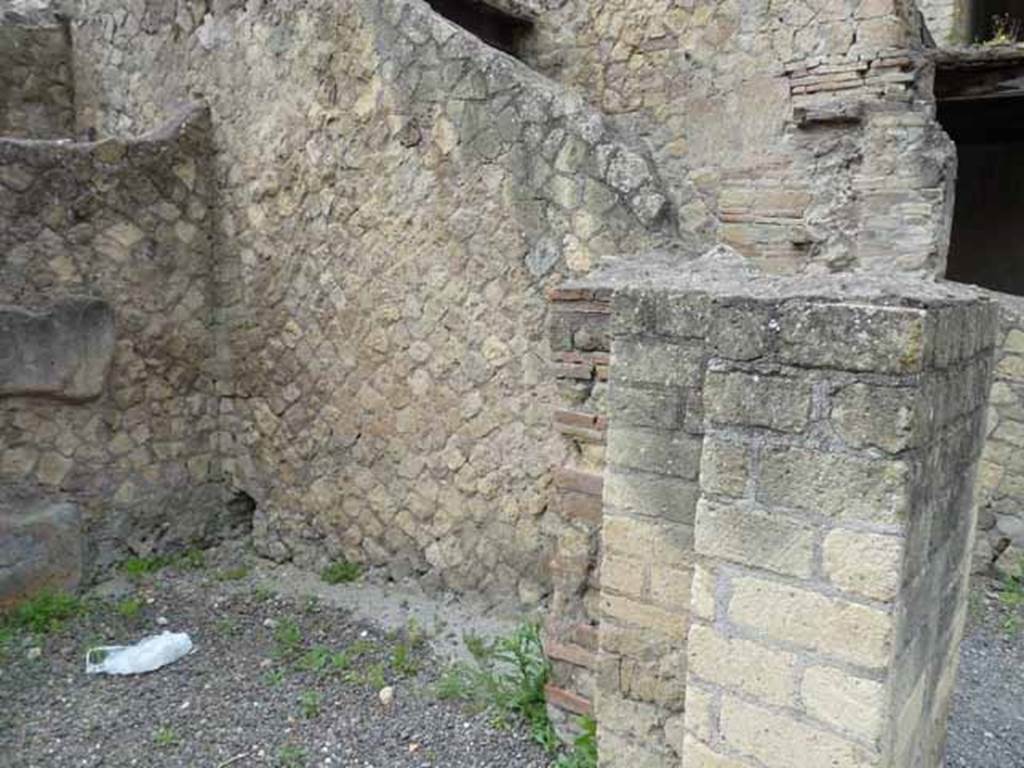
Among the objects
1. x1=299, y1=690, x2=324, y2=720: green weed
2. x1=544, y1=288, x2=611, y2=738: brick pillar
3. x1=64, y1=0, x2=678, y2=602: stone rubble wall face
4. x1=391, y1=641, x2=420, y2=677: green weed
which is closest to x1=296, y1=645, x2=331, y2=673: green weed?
x1=299, y1=690, x2=324, y2=720: green weed

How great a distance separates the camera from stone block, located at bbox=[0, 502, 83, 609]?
4.10 metres

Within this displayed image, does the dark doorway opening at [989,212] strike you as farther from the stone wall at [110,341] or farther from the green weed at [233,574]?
the green weed at [233,574]

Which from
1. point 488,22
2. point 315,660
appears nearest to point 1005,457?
point 315,660

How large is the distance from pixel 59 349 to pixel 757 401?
12.5 ft

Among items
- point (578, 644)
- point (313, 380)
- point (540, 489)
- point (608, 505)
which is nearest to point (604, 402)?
point (608, 505)

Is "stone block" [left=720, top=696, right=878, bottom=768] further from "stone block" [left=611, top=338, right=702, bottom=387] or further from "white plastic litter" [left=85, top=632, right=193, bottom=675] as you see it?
"white plastic litter" [left=85, top=632, right=193, bottom=675]

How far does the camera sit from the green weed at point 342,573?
4.48m

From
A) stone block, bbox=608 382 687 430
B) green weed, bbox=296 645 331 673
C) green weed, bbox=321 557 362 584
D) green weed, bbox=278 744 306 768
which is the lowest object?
green weed, bbox=278 744 306 768

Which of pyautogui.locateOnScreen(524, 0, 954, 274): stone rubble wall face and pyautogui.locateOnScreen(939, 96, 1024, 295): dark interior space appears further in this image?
pyautogui.locateOnScreen(939, 96, 1024, 295): dark interior space

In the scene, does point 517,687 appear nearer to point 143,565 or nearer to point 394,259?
point 394,259

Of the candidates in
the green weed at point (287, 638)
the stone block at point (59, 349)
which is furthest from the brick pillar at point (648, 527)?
the stone block at point (59, 349)

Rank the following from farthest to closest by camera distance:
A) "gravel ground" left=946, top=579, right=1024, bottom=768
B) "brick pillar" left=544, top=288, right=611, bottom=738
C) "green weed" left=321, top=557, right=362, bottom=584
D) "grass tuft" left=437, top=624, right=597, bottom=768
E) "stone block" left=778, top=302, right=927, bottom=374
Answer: "green weed" left=321, top=557, right=362, bottom=584 → "gravel ground" left=946, top=579, right=1024, bottom=768 → "grass tuft" left=437, top=624, right=597, bottom=768 → "brick pillar" left=544, top=288, right=611, bottom=738 → "stone block" left=778, top=302, right=927, bottom=374

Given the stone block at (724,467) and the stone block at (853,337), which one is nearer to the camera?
the stone block at (853,337)

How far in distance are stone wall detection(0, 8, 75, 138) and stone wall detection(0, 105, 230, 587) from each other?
2.01 m
